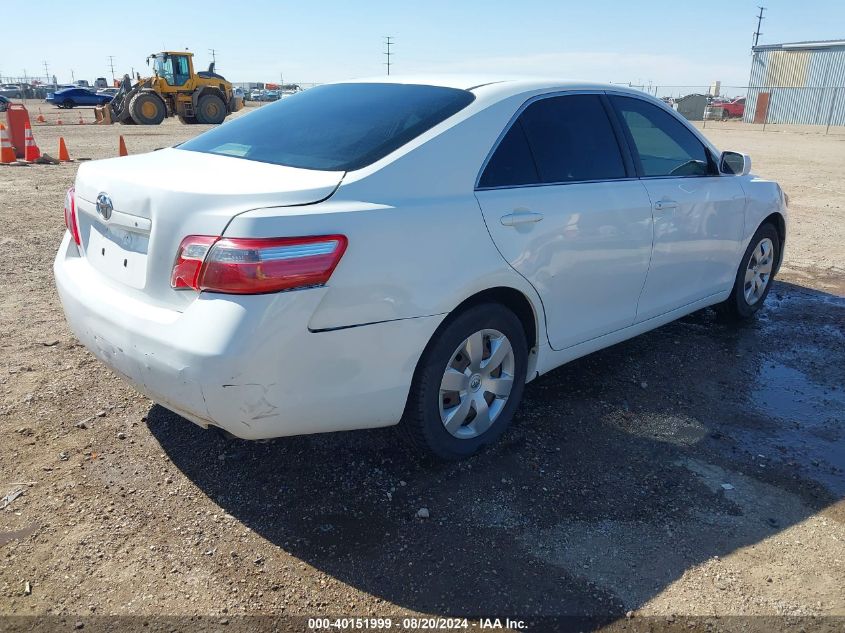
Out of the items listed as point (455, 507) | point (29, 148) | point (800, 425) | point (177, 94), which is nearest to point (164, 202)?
point (455, 507)

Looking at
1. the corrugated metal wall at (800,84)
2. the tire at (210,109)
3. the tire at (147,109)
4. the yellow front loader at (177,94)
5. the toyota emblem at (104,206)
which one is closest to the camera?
the toyota emblem at (104,206)

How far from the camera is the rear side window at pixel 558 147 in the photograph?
10.5 ft

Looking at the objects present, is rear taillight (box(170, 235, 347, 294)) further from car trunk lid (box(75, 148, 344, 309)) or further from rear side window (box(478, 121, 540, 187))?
rear side window (box(478, 121, 540, 187))

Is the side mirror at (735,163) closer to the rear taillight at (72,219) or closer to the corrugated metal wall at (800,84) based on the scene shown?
the rear taillight at (72,219)

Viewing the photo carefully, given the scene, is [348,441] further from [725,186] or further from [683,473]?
[725,186]

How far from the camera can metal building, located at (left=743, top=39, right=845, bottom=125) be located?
1417 inches

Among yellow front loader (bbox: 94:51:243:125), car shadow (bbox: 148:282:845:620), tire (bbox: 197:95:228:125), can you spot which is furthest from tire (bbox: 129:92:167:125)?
car shadow (bbox: 148:282:845:620)

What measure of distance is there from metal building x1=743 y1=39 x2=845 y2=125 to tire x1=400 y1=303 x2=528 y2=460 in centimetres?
3692

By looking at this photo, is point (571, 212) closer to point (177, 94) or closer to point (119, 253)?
point (119, 253)

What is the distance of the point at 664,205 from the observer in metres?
3.94

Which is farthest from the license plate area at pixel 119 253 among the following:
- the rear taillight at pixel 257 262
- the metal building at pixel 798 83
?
the metal building at pixel 798 83

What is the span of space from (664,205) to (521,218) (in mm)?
1265

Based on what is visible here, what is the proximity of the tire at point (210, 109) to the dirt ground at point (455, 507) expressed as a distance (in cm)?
2460

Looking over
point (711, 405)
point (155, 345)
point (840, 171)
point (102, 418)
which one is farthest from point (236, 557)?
point (840, 171)
